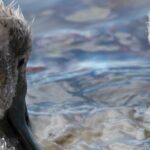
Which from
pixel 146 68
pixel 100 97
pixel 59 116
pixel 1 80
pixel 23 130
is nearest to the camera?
pixel 1 80

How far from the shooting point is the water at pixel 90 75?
17.0 feet

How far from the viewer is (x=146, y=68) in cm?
636

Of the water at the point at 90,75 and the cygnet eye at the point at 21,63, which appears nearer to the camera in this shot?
the cygnet eye at the point at 21,63

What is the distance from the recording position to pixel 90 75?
20.7 feet

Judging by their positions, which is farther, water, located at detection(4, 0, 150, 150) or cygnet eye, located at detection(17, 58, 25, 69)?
water, located at detection(4, 0, 150, 150)

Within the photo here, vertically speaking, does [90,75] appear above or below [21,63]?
below

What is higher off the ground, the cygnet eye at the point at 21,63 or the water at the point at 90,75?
the cygnet eye at the point at 21,63

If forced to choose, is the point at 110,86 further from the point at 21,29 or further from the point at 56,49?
the point at 21,29

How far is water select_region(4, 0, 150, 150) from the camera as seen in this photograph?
520 centimetres

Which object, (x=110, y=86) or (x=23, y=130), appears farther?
(x=110, y=86)

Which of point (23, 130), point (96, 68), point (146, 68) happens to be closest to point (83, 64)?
point (96, 68)

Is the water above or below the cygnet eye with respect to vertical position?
below

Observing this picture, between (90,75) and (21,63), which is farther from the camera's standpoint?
(90,75)

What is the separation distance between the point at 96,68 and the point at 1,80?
263 centimetres
